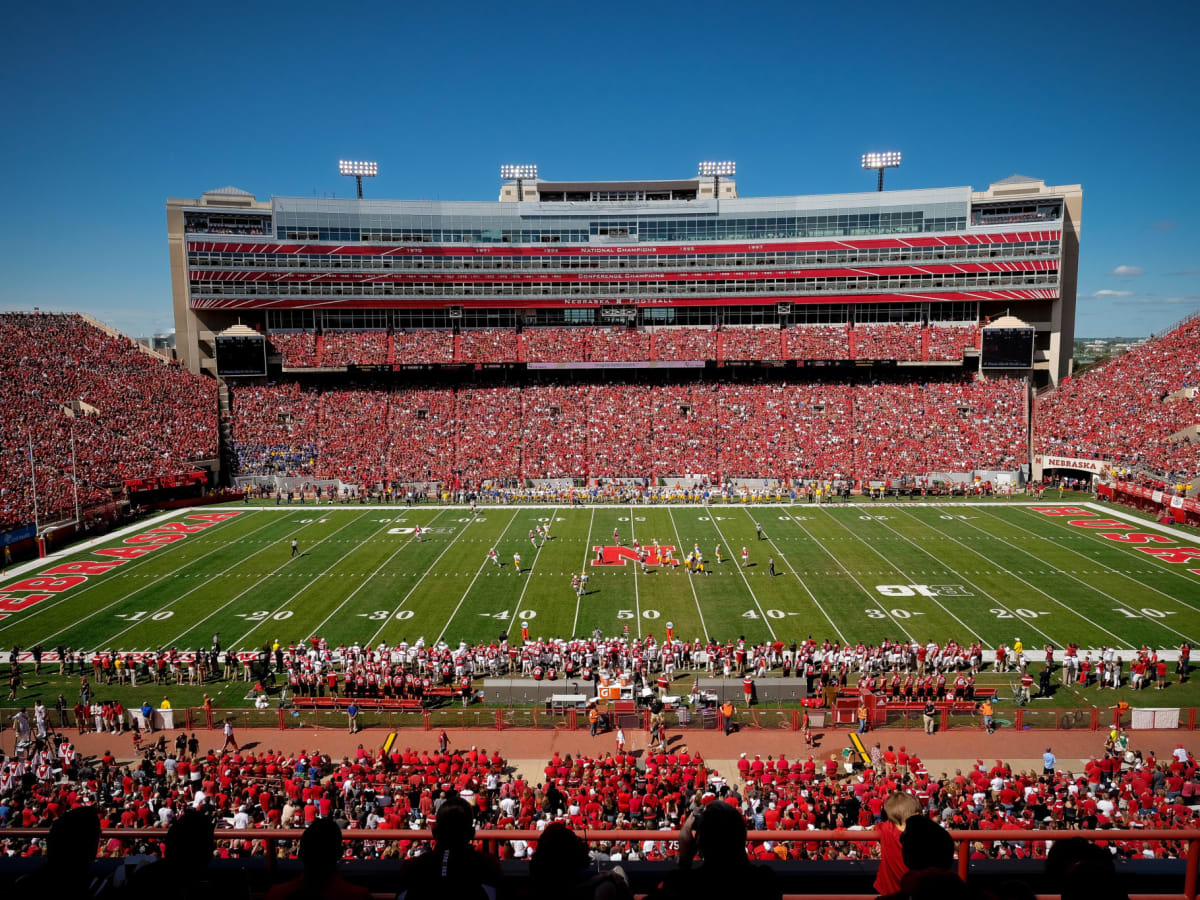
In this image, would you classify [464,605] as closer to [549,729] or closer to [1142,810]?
[549,729]

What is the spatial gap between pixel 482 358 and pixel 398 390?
6.59 m

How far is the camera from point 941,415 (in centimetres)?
4966

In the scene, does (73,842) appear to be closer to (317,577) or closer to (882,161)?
(317,577)

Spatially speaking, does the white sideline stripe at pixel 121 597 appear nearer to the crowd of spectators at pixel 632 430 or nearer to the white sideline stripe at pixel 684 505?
the white sideline stripe at pixel 684 505

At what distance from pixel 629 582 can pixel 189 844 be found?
83.1 feet

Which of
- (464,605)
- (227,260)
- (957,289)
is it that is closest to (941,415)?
(957,289)

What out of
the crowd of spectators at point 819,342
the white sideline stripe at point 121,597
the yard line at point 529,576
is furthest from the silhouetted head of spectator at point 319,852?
the crowd of spectators at point 819,342

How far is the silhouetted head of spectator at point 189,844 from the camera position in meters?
3.04

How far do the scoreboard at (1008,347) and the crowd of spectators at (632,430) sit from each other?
141 centimetres

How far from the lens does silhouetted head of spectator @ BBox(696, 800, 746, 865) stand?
111 inches

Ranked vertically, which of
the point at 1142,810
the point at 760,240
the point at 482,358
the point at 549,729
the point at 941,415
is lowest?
the point at 549,729

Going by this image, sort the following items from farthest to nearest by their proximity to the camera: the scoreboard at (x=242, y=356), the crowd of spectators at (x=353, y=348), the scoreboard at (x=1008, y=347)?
the crowd of spectators at (x=353, y=348), the scoreboard at (x=242, y=356), the scoreboard at (x=1008, y=347)

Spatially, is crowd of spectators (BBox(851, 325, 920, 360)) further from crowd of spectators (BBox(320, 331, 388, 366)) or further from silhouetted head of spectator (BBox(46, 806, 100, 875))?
silhouetted head of spectator (BBox(46, 806, 100, 875))

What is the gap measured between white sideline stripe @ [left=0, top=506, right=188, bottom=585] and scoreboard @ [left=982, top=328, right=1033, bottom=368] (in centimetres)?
5242
